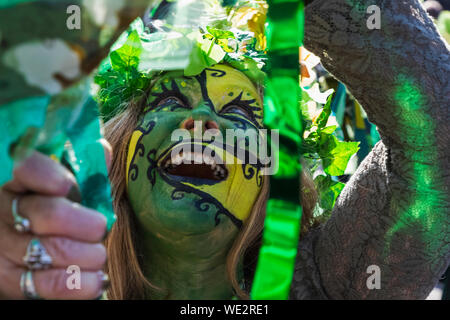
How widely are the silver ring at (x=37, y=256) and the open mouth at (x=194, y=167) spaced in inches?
23.4

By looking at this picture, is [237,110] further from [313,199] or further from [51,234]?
[51,234]

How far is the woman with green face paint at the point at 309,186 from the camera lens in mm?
1215

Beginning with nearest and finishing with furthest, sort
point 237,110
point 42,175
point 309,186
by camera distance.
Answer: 1. point 42,175
2. point 237,110
3. point 309,186

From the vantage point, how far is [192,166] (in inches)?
58.6

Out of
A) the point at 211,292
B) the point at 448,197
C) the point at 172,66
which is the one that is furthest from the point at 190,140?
the point at 448,197

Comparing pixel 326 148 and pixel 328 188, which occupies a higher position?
pixel 326 148

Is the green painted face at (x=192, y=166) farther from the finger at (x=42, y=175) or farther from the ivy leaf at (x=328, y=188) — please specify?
the finger at (x=42, y=175)

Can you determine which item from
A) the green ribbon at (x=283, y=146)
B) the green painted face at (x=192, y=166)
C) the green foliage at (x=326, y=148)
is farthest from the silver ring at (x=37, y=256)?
the green foliage at (x=326, y=148)

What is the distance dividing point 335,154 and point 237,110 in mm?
356

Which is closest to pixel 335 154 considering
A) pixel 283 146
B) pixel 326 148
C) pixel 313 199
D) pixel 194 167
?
pixel 326 148

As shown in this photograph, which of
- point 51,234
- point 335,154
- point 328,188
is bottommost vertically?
point 328,188

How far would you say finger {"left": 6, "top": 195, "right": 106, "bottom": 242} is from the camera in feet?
2.70

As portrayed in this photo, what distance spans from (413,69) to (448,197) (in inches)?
12.4

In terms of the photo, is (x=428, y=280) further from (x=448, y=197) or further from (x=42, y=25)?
(x=42, y=25)
